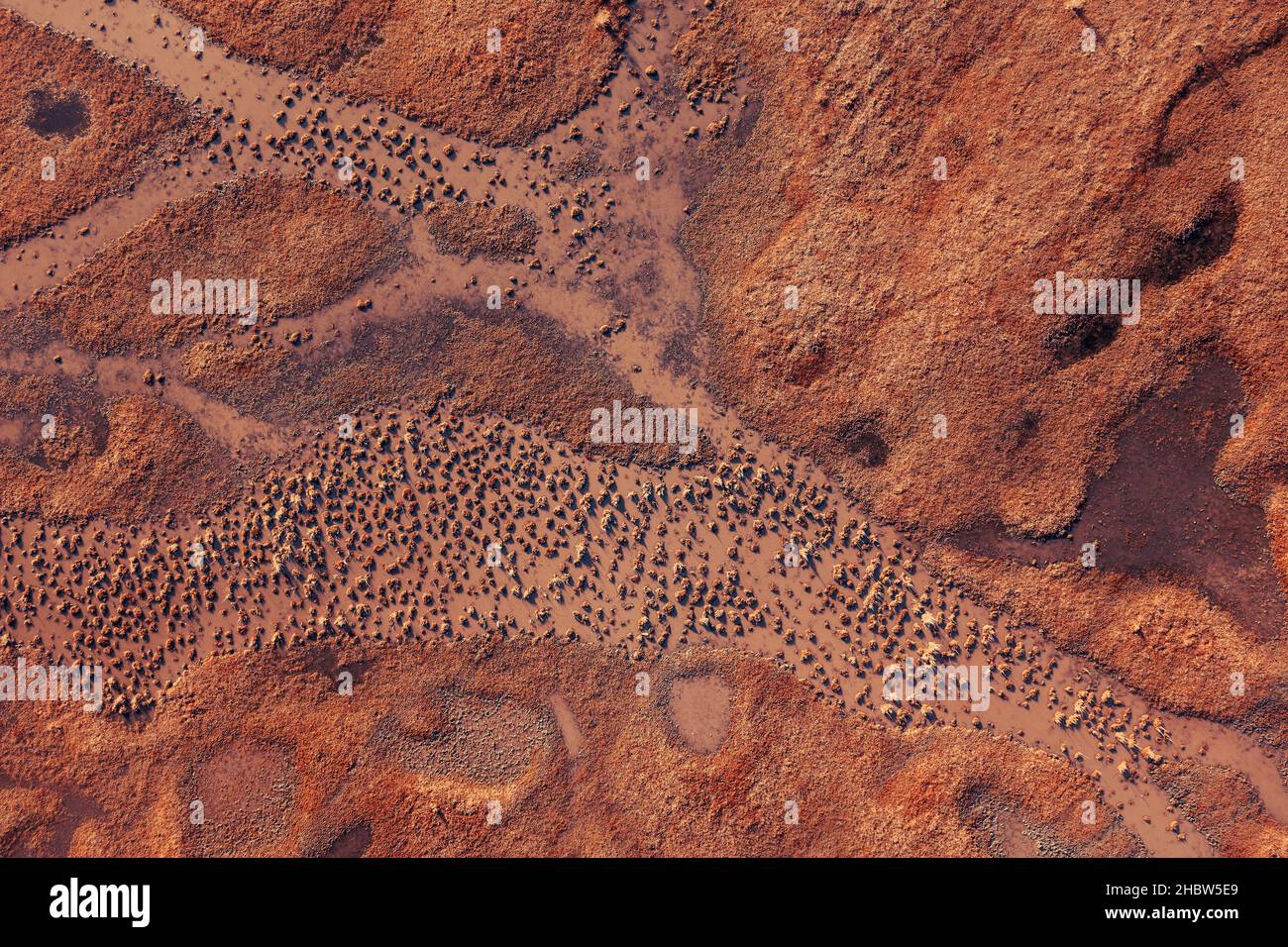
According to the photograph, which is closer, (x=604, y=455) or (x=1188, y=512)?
(x=1188, y=512)

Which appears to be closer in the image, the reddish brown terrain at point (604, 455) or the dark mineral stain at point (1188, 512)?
the dark mineral stain at point (1188, 512)

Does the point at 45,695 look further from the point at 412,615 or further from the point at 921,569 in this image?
the point at 921,569

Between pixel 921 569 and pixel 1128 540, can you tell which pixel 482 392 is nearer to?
pixel 921 569

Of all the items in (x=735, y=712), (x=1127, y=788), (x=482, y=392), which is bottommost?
(x=1127, y=788)

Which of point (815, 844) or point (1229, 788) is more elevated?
point (1229, 788)

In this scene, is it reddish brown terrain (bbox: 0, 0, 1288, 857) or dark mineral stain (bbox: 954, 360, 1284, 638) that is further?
reddish brown terrain (bbox: 0, 0, 1288, 857)

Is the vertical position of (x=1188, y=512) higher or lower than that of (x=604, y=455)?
lower

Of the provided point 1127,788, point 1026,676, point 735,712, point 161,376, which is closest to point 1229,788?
point 1127,788
